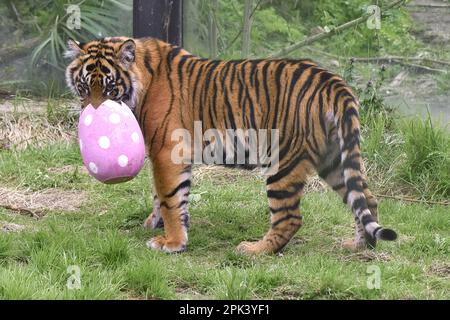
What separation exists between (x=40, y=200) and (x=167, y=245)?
63.5 inches

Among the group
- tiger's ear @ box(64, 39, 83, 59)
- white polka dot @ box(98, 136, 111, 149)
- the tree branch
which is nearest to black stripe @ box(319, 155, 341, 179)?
white polka dot @ box(98, 136, 111, 149)

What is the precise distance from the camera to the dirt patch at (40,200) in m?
6.61

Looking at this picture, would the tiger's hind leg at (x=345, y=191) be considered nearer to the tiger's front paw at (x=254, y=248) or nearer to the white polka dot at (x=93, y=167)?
the tiger's front paw at (x=254, y=248)

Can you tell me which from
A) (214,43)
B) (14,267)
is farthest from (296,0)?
(14,267)

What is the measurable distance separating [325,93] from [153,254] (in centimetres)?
152

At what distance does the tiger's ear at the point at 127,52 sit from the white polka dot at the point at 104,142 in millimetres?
651

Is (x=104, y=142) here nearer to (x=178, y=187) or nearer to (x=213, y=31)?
(x=178, y=187)

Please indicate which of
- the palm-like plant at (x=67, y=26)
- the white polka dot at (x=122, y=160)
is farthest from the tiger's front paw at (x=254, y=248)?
the palm-like plant at (x=67, y=26)

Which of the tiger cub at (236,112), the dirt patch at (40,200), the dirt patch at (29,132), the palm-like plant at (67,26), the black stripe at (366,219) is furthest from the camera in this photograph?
the palm-like plant at (67,26)

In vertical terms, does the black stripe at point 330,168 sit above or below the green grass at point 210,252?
above

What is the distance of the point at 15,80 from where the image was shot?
919 cm

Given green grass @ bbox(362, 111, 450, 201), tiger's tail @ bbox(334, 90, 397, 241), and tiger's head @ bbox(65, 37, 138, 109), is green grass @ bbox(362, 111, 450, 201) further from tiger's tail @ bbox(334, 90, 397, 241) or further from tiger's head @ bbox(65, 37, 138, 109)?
tiger's head @ bbox(65, 37, 138, 109)

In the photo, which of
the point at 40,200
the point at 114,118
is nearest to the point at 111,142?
the point at 114,118

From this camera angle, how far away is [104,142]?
5402mm
